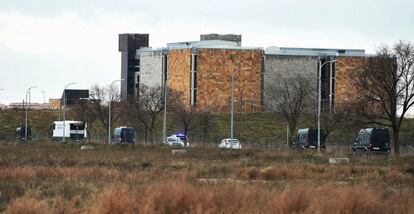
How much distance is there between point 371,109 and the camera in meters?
67.2

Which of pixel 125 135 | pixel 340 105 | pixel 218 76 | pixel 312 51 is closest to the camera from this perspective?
pixel 125 135

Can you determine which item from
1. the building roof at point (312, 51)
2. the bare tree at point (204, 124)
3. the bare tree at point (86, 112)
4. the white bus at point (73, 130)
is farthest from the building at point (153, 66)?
the white bus at point (73, 130)

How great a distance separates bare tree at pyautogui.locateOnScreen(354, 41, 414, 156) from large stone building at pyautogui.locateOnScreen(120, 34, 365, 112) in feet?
229

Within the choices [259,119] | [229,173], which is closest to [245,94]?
[259,119]

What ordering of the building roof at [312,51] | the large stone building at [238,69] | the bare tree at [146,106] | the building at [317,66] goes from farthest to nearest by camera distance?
the building roof at [312,51] < the building at [317,66] < the large stone building at [238,69] < the bare tree at [146,106]

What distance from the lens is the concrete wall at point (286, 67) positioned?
14925 cm

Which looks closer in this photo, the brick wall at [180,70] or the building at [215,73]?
the building at [215,73]

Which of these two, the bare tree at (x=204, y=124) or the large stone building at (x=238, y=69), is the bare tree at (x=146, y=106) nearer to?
the bare tree at (x=204, y=124)

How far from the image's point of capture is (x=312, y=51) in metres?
153

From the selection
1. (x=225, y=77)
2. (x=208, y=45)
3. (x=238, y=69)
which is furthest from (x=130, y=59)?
(x=238, y=69)

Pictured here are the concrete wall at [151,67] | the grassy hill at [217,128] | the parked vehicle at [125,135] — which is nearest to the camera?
the parked vehicle at [125,135]

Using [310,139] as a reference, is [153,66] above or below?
above

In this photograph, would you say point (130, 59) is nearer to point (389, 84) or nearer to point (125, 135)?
point (125, 135)

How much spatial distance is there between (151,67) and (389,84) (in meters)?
96.6
